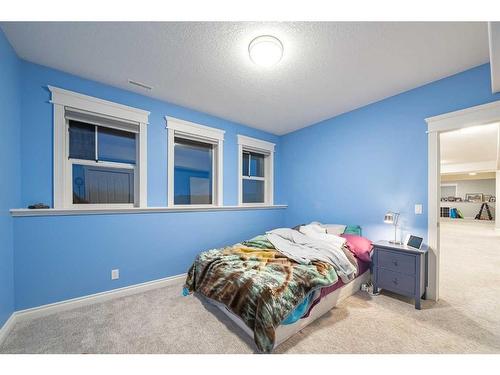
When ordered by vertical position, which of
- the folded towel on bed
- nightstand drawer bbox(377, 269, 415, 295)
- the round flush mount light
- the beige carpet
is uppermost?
the round flush mount light

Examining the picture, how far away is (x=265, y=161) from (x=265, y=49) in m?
2.65

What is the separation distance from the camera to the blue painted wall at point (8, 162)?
1.58 meters

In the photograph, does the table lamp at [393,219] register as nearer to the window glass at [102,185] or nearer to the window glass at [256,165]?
the window glass at [256,165]

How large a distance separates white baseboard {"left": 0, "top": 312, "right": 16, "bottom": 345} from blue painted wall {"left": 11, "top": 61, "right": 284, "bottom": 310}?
10cm

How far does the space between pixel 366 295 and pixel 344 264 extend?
2.18 feet

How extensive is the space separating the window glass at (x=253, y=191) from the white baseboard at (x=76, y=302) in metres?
1.95

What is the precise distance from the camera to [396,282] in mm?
2170

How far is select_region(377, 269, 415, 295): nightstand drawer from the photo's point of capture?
207 centimetres

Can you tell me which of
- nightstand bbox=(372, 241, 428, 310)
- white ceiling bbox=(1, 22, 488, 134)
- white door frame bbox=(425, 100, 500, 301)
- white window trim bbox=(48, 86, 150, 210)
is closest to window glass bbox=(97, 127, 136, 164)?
white window trim bbox=(48, 86, 150, 210)

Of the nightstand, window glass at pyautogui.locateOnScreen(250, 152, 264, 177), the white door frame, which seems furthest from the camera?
window glass at pyautogui.locateOnScreen(250, 152, 264, 177)

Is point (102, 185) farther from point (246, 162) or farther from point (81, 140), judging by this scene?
point (246, 162)

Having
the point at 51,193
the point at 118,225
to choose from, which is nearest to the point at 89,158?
the point at 51,193

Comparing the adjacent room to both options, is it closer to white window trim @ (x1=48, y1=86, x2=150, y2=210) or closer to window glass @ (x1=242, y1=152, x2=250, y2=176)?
white window trim @ (x1=48, y1=86, x2=150, y2=210)

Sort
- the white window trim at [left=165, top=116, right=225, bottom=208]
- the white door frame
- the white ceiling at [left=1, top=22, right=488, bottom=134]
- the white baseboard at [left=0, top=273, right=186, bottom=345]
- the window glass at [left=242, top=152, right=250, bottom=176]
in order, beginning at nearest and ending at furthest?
the white ceiling at [left=1, top=22, right=488, bottom=134] → the white baseboard at [left=0, top=273, right=186, bottom=345] → the white door frame → the white window trim at [left=165, top=116, right=225, bottom=208] → the window glass at [left=242, top=152, right=250, bottom=176]
